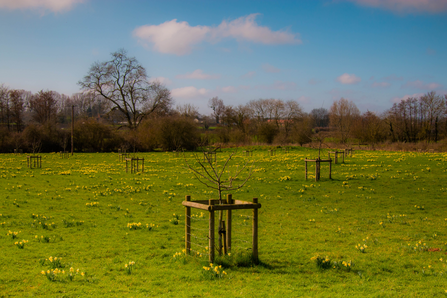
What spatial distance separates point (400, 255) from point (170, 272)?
17.8 feet

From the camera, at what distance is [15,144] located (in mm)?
64062

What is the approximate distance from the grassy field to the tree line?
51.1 meters

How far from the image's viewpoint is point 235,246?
28.2 ft

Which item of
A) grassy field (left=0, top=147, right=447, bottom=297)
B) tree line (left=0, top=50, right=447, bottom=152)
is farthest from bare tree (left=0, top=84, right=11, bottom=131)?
grassy field (left=0, top=147, right=447, bottom=297)

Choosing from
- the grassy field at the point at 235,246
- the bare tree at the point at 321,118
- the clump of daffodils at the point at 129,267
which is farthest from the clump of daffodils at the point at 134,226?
the bare tree at the point at 321,118

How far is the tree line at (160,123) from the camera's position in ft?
227

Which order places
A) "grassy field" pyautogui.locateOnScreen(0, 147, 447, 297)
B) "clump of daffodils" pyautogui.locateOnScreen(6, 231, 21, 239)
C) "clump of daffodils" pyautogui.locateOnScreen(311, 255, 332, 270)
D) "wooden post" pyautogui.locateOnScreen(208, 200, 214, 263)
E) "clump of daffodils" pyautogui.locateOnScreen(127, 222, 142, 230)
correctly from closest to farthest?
"grassy field" pyautogui.locateOnScreen(0, 147, 447, 297) < "wooden post" pyautogui.locateOnScreen(208, 200, 214, 263) < "clump of daffodils" pyautogui.locateOnScreen(311, 255, 332, 270) < "clump of daffodils" pyautogui.locateOnScreen(6, 231, 21, 239) < "clump of daffodils" pyautogui.locateOnScreen(127, 222, 142, 230)

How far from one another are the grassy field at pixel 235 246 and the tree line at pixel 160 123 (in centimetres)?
5107

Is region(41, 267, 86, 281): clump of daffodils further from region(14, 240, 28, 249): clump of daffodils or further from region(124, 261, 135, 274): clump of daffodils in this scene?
region(14, 240, 28, 249): clump of daffodils

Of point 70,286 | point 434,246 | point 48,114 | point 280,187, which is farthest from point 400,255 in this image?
point 48,114

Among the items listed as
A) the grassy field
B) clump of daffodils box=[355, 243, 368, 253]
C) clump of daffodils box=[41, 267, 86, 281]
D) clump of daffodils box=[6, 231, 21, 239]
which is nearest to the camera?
the grassy field

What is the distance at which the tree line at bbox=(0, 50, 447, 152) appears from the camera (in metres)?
69.2

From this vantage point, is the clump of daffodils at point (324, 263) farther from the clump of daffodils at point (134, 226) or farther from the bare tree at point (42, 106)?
the bare tree at point (42, 106)

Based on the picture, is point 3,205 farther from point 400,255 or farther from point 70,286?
point 400,255
